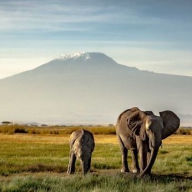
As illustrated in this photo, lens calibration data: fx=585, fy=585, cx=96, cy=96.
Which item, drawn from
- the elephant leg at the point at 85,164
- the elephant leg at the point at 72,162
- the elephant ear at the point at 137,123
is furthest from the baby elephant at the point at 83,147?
the elephant ear at the point at 137,123

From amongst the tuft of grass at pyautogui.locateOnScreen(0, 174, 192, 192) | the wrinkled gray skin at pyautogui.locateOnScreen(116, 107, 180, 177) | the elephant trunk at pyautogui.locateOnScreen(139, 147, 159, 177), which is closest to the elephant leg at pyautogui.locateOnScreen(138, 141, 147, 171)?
the wrinkled gray skin at pyautogui.locateOnScreen(116, 107, 180, 177)

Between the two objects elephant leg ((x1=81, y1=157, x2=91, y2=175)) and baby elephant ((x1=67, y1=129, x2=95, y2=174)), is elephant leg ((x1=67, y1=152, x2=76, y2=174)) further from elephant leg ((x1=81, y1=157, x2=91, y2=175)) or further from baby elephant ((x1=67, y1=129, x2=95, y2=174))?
elephant leg ((x1=81, y1=157, x2=91, y2=175))

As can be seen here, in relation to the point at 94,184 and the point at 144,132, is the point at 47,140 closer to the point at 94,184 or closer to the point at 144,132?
the point at 144,132

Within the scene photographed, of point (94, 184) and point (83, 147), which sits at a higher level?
point (83, 147)

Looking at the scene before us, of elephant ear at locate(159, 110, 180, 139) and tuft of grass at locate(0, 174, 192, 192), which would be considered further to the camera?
elephant ear at locate(159, 110, 180, 139)

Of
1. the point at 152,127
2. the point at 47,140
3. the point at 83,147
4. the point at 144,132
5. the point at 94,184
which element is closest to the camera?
the point at 94,184

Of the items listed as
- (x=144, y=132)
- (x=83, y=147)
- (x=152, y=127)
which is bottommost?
(x=83, y=147)

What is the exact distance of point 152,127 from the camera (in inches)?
803

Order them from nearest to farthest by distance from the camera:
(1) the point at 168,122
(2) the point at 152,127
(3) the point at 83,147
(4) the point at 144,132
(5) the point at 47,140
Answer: (2) the point at 152,127 → (4) the point at 144,132 → (3) the point at 83,147 → (1) the point at 168,122 → (5) the point at 47,140

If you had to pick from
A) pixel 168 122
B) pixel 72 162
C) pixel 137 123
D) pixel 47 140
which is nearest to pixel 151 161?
pixel 137 123

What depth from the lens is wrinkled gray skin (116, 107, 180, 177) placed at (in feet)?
66.6

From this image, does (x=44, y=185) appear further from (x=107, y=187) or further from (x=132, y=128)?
(x=132, y=128)

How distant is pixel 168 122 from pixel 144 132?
1.75 metres

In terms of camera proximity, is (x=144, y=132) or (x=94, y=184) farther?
(x=144, y=132)
